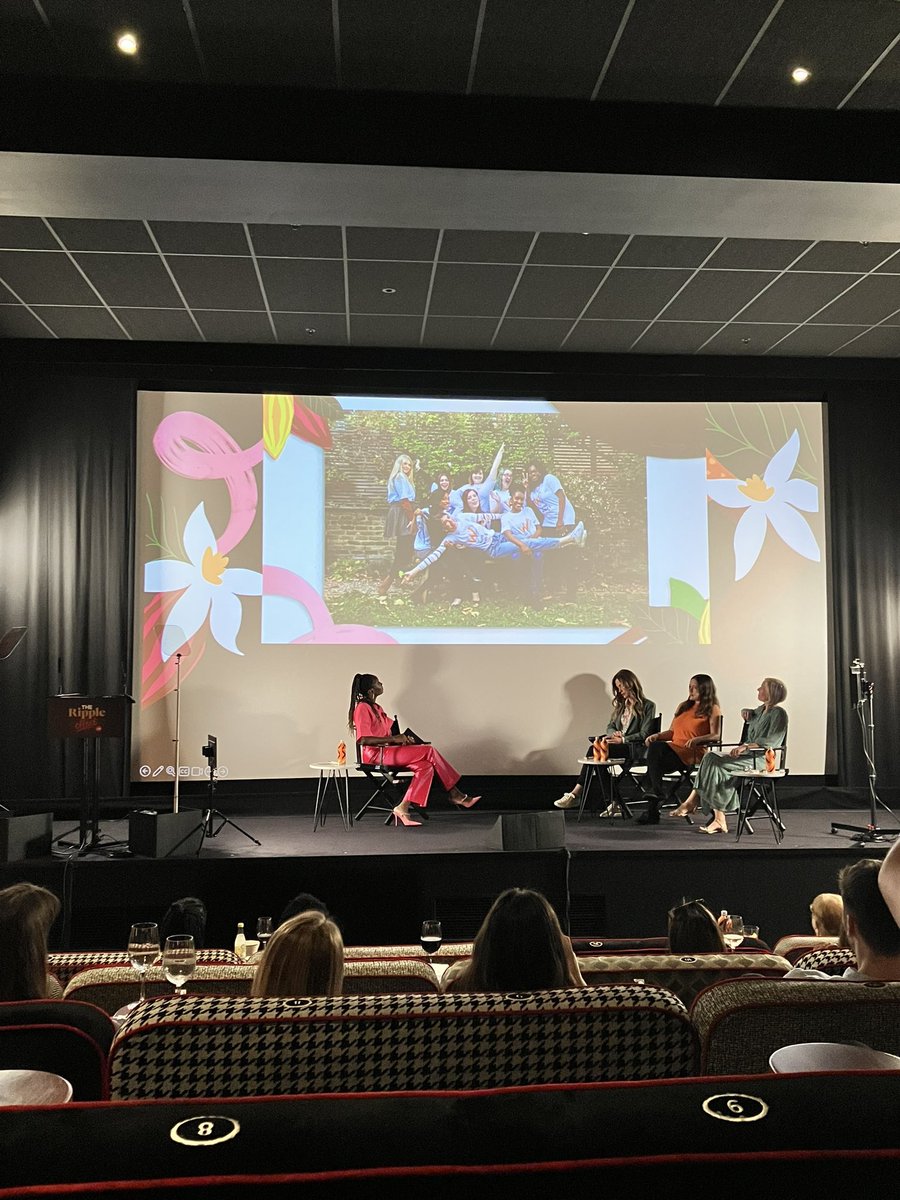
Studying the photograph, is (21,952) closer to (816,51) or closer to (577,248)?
(816,51)

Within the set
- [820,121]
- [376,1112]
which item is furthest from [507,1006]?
[820,121]

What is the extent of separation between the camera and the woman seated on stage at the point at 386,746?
758 cm

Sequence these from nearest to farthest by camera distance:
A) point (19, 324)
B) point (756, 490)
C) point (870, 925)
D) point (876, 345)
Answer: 1. point (870, 925)
2. point (19, 324)
3. point (876, 345)
4. point (756, 490)

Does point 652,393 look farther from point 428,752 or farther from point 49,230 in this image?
point 49,230

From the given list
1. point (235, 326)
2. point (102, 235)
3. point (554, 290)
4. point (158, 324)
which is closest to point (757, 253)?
point (554, 290)

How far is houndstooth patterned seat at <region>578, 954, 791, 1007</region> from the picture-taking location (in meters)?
2.00

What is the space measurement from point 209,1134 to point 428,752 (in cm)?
692

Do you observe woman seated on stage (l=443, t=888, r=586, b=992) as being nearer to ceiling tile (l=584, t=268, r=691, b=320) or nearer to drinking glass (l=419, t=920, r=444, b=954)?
drinking glass (l=419, t=920, r=444, b=954)

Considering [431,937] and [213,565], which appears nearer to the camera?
[431,937]

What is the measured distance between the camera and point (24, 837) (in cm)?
604

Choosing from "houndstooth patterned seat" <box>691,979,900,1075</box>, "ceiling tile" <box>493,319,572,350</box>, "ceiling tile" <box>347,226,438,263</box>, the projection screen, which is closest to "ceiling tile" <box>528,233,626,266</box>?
"ceiling tile" <box>347,226,438,263</box>

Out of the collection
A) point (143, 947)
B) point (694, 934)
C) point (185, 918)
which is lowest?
point (185, 918)

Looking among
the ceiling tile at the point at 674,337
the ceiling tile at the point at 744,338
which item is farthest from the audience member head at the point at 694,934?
the ceiling tile at the point at 744,338

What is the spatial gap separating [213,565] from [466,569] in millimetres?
2043
